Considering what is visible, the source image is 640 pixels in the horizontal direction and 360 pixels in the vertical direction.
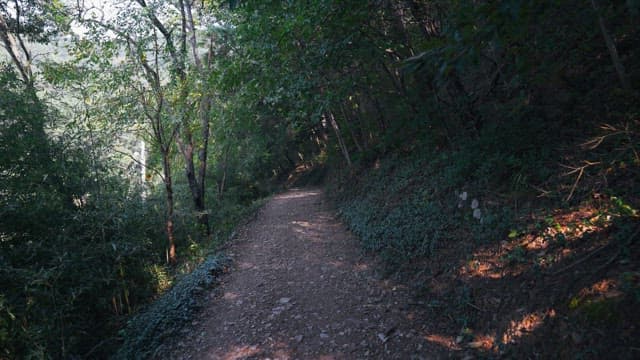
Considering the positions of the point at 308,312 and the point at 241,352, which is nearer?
the point at 241,352

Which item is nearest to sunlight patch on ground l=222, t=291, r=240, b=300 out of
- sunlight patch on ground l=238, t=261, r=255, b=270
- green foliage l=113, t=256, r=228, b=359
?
green foliage l=113, t=256, r=228, b=359

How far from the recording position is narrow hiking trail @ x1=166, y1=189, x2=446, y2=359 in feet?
13.2

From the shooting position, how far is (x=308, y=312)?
4965 mm

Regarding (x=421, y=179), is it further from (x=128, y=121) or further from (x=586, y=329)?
(x=128, y=121)

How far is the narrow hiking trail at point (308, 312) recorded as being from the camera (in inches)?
159

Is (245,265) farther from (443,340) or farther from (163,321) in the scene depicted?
(443,340)

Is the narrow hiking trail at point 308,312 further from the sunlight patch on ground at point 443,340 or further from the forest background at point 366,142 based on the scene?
the forest background at point 366,142

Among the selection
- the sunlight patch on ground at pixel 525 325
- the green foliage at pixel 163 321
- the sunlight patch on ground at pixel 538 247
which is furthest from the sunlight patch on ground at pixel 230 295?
the sunlight patch on ground at pixel 525 325

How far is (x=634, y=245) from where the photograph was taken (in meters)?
2.86

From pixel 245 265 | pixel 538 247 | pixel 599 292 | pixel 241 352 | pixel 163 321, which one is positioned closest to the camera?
pixel 599 292

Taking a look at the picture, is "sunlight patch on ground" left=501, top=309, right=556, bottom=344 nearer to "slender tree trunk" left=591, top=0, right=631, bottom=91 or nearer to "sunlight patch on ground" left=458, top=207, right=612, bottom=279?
"sunlight patch on ground" left=458, top=207, right=612, bottom=279

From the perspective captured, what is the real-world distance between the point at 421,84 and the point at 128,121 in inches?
313

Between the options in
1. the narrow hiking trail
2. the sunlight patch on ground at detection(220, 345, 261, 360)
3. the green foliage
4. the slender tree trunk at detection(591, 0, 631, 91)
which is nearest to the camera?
the slender tree trunk at detection(591, 0, 631, 91)

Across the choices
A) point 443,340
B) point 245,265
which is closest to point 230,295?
point 245,265
